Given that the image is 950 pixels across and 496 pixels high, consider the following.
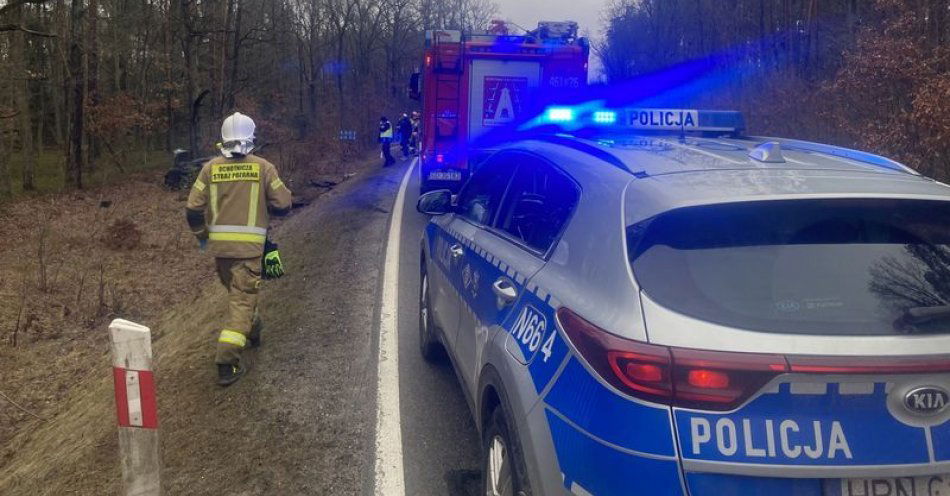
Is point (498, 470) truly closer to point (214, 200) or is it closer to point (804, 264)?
point (804, 264)

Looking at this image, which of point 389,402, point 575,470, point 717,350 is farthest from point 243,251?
point 717,350

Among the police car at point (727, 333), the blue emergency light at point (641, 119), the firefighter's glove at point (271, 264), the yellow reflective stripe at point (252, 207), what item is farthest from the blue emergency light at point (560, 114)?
the firefighter's glove at point (271, 264)

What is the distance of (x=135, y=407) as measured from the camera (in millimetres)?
3494

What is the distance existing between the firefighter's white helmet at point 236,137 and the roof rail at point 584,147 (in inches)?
91.3

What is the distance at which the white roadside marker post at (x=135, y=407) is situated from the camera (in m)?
3.41

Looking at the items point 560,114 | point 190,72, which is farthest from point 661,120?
point 190,72

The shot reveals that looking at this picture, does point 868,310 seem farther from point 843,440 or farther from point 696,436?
point 696,436

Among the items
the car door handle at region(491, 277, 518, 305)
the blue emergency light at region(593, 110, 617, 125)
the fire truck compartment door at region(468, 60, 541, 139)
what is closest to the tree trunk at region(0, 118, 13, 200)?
Answer: the fire truck compartment door at region(468, 60, 541, 139)

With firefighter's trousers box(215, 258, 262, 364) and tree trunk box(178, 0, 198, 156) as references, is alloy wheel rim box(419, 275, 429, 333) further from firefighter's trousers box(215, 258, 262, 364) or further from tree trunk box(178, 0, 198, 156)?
tree trunk box(178, 0, 198, 156)

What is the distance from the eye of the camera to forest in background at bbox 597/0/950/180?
929 centimetres

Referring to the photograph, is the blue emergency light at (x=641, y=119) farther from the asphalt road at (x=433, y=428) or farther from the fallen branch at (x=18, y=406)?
the fallen branch at (x=18, y=406)

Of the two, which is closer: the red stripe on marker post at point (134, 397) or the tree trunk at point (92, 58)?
the red stripe on marker post at point (134, 397)

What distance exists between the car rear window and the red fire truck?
35.4 ft

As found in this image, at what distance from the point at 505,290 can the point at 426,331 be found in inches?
101
